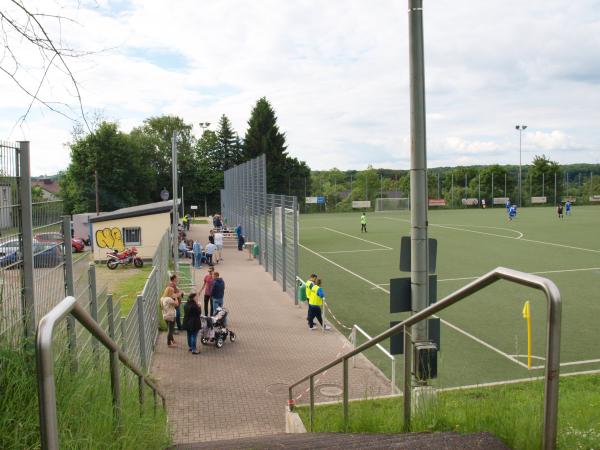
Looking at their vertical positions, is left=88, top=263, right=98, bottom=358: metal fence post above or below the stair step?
above

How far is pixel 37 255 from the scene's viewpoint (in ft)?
15.3

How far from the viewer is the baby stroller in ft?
46.7

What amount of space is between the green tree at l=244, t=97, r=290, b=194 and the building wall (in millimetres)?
59266

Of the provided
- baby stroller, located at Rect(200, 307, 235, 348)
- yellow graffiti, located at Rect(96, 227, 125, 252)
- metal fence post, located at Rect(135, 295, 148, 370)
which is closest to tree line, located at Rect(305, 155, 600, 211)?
yellow graffiti, located at Rect(96, 227, 125, 252)

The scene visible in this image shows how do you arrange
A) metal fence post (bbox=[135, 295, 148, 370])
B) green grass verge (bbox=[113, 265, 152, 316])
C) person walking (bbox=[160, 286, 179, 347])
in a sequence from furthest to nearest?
green grass verge (bbox=[113, 265, 152, 316]), person walking (bbox=[160, 286, 179, 347]), metal fence post (bbox=[135, 295, 148, 370])

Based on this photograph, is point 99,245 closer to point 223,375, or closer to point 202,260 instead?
point 202,260

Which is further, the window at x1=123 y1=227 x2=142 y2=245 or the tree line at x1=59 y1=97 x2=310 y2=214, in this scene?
the tree line at x1=59 y1=97 x2=310 y2=214

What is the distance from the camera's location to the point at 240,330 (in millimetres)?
15961

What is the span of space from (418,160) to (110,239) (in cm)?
2631

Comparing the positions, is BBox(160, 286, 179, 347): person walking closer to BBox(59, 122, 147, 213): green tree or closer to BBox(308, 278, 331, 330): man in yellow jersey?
BBox(308, 278, 331, 330): man in yellow jersey

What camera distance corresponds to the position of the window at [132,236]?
3111 centimetres

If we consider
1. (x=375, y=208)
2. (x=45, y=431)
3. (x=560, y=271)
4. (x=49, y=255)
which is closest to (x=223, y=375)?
(x=49, y=255)

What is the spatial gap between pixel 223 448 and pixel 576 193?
9971 centimetres

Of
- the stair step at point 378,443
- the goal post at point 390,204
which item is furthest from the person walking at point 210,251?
the goal post at point 390,204
